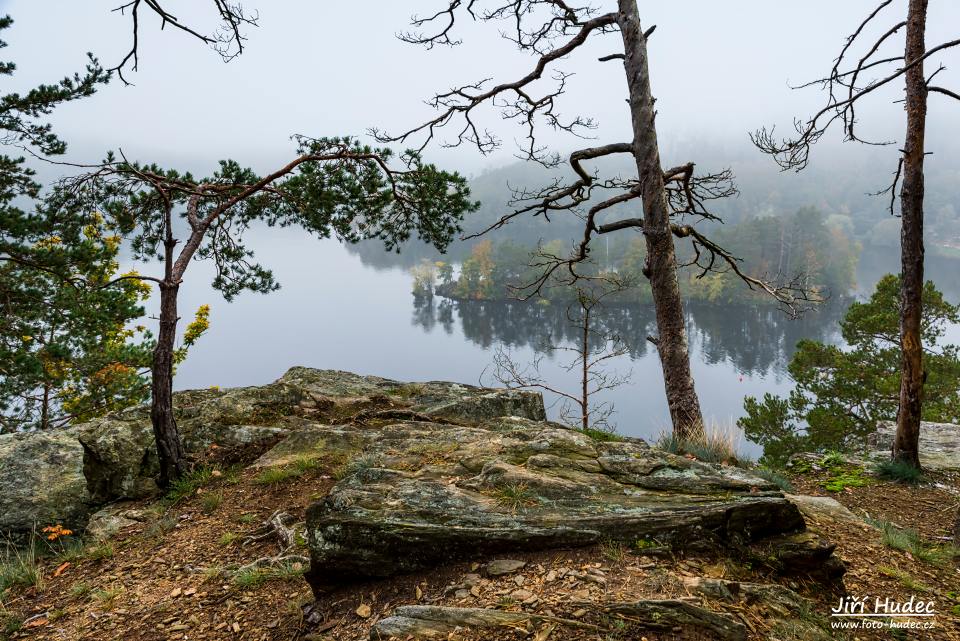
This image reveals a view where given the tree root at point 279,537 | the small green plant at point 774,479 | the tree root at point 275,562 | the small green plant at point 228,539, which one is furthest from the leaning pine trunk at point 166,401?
the small green plant at point 774,479

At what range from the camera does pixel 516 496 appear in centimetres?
368

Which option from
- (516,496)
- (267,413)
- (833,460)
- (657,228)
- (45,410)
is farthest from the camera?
(45,410)

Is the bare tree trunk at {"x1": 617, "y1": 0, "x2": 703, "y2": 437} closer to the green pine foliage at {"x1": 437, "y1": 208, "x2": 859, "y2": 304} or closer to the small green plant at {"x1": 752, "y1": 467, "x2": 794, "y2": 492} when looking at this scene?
the small green plant at {"x1": 752, "y1": 467, "x2": 794, "y2": 492}

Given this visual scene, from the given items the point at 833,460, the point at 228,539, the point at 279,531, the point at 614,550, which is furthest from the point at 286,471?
the point at 833,460

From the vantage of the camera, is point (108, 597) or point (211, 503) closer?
point (108, 597)

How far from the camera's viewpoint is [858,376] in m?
18.4

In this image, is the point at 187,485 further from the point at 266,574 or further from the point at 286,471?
the point at 266,574

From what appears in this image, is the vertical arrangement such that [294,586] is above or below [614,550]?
below

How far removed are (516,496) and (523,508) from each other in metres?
0.16

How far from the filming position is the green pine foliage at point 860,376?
17484 mm

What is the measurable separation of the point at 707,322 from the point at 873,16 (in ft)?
253

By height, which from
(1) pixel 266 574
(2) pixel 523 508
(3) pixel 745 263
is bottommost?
(1) pixel 266 574

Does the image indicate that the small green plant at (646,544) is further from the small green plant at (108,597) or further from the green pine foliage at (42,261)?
the green pine foliage at (42,261)

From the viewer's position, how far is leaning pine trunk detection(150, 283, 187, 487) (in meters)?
5.62
